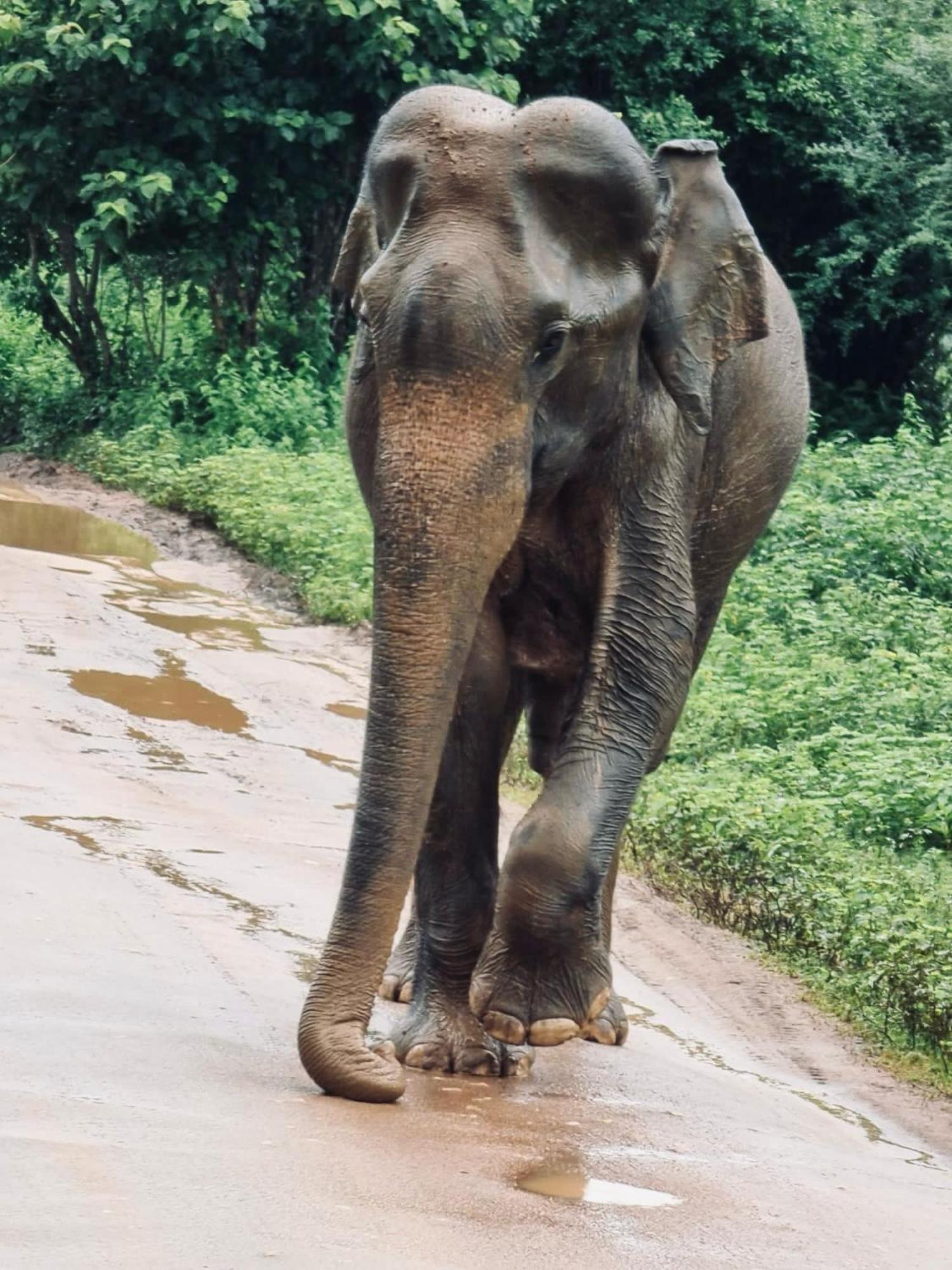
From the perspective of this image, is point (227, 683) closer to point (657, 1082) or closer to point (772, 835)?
point (772, 835)

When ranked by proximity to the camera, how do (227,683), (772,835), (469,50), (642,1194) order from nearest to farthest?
1. (642,1194)
2. (772,835)
3. (227,683)
4. (469,50)

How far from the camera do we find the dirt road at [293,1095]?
10.4ft

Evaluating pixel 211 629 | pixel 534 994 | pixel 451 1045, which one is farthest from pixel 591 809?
pixel 211 629

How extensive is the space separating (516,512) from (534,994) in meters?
1.02

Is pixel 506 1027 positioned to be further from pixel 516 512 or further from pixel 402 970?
pixel 402 970

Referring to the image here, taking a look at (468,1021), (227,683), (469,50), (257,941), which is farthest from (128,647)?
(469,50)

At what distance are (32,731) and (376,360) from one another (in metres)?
4.19

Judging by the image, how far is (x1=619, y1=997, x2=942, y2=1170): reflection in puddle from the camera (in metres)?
5.01

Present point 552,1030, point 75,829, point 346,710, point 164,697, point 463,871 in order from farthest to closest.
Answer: point 346,710 < point 164,697 < point 75,829 < point 463,871 < point 552,1030

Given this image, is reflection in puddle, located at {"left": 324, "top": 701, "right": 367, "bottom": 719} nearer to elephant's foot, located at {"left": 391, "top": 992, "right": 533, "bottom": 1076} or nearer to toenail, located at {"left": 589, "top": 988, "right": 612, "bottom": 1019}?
elephant's foot, located at {"left": 391, "top": 992, "right": 533, "bottom": 1076}

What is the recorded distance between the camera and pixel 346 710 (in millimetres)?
9867

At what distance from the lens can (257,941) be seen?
5.53m

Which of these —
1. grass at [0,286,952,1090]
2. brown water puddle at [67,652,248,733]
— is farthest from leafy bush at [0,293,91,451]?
brown water puddle at [67,652,248,733]

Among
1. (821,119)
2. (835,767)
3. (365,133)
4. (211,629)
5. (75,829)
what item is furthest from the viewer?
(821,119)
